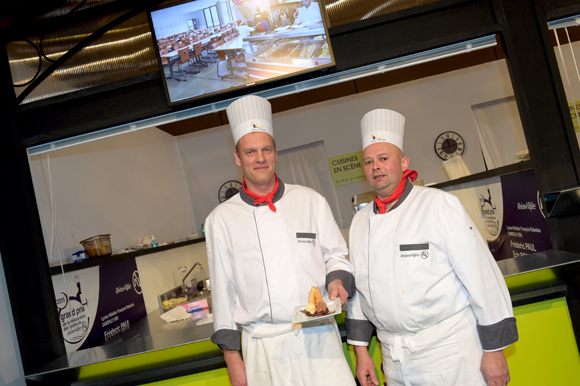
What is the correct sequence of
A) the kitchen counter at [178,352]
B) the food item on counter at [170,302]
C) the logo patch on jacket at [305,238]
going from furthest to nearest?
1. the food item on counter at [170,302]
2. the kitchen counter at [178,352]
3. the logo patch on jacket at [305,238]

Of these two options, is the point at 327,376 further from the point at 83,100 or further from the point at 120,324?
the point at 120,324

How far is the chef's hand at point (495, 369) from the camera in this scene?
1385 millimetres

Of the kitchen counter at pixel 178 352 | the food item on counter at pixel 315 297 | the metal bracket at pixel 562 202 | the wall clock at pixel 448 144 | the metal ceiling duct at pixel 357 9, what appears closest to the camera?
the food item on counter at pixel 315 297

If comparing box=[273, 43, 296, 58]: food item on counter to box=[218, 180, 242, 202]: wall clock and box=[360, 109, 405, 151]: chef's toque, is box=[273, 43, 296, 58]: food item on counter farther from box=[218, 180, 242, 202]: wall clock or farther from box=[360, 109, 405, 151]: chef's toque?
box=[218, 180, 242, 202]: wall clock

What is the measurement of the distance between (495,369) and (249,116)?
4.20ft

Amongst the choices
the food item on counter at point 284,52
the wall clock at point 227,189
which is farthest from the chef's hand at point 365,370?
the wall clock at point 227,189

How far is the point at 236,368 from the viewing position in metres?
1.50

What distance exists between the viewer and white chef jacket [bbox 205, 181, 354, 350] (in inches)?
58.8

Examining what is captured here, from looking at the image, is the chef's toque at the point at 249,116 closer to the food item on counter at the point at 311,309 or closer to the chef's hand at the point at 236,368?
the food item on counter at the point at 311,309

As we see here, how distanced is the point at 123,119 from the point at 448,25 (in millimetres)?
1808

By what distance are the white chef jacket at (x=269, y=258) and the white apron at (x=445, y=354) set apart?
298 millimetres

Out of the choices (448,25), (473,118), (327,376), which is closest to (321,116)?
(473,118)

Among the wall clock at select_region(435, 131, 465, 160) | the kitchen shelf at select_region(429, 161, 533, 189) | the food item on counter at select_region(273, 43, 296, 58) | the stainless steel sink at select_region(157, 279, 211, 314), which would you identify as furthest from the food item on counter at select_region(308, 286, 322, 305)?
the wall clock at select_region(435, 131, 465, 160)

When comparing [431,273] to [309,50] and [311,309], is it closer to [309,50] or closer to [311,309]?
[311,309]
